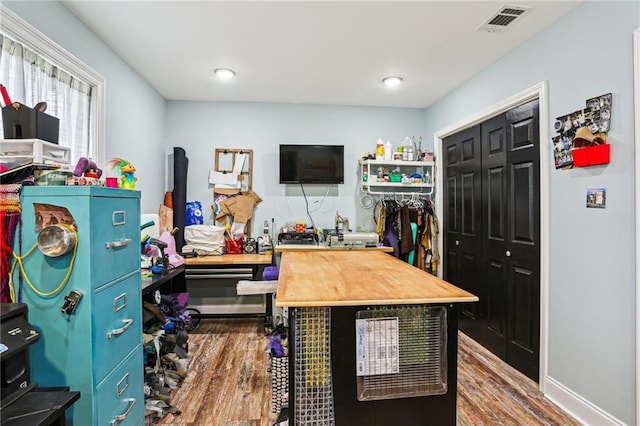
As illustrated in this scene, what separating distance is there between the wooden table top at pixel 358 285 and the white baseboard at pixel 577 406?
1251 mm

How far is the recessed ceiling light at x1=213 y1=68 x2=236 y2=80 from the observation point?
315cm

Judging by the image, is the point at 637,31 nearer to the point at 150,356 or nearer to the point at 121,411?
the point at 121,411

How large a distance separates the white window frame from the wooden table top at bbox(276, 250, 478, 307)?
180 cm

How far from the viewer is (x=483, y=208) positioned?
319cm

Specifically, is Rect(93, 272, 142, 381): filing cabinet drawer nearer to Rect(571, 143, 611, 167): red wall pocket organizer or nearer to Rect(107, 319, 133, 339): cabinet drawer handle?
Rect(107, 319, 133, 339): cabinet drawer handle

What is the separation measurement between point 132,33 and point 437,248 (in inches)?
146

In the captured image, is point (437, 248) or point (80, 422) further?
point (437, 248)

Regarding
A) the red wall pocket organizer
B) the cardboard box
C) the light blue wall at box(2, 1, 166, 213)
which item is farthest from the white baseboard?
the light blue wall at box(2, 1, 166, 213)

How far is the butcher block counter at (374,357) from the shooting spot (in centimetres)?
153

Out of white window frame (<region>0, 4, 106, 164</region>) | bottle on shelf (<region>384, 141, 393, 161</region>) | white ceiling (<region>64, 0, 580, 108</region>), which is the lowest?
bottle on shelf (<region>384, 141, 393, 161</region>)

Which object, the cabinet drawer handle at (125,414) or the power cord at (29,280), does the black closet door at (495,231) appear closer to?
the cabinet drawer handle at (125,414)

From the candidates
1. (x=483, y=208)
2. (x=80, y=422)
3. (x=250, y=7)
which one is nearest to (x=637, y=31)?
(x=483, y=208)

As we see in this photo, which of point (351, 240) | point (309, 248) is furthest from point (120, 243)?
point (351, 240)

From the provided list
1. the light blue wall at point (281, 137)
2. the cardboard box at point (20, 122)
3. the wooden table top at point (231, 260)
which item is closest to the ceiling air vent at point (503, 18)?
the light blue wall at point (281, 137)
